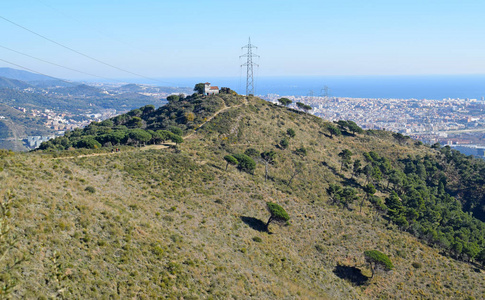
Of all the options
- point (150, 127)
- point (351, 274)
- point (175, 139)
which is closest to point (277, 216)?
point (351, 274)

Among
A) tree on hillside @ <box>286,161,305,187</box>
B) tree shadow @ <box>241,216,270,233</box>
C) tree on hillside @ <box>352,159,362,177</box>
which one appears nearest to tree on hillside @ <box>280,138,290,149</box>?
tree on hillside @ <box>286,161,305,187</box>

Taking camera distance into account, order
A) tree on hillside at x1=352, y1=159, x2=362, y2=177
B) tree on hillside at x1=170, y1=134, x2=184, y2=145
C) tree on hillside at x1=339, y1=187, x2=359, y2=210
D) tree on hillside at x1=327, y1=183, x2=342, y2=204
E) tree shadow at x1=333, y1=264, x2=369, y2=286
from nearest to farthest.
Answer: tree shadow at x1=333, y1=264, x2=369, y2=286 → tree on hillside at x1=339, y1=187, x2=359, y2=210 → tree on hillside at x1=327, y1=183, x2=342, y2=204 → tree on hillside at x1=170, y1=134, x2=184, y2=145 → tree on hillside at x1=352, y1=159, x2=362, y2=177

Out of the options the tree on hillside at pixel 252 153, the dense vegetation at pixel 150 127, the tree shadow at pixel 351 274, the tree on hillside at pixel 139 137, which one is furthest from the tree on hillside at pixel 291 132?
the tree shadow at pixel 351 274

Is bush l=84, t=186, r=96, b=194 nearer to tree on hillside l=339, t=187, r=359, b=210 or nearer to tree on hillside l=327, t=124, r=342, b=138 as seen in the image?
tree on hillside l=339, t=187, r=359, b=210

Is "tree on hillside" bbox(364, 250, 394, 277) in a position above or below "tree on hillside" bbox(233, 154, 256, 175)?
below

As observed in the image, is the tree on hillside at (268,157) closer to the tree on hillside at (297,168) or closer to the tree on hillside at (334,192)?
the tree on hillside at (297,168)

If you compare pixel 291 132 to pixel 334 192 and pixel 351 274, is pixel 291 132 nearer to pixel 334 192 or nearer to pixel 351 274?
pixel 334 192

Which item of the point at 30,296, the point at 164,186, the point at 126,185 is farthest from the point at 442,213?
the point at 30,296
